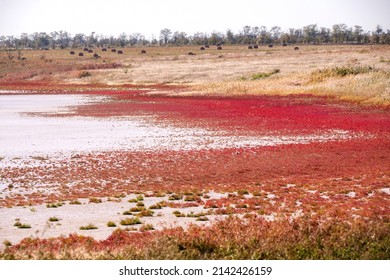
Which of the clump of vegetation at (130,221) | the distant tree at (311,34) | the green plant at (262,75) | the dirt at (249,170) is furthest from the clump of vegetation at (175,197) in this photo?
the distant tree at (311,34)

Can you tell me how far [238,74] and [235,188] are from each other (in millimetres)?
65720

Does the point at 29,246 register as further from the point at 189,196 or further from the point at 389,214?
the point at 389,214

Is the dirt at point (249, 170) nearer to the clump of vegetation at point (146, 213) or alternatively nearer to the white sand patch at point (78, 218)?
the white sand patch at point (78, 218)

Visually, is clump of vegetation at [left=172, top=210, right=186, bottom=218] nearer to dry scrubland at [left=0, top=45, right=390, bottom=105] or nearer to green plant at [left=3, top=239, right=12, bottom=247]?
green plant at [left=3, top=239, right=12, bottom=247]

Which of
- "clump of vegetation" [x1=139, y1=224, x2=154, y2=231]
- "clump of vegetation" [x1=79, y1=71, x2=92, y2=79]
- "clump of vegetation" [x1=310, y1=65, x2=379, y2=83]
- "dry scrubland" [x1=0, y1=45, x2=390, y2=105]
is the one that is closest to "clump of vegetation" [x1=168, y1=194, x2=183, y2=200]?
"clump of vegetation" [x1=139, y1=224, x2=154, y2=231]

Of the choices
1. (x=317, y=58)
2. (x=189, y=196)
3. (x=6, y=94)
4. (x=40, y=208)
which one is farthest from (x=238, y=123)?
(x=317, y=58)

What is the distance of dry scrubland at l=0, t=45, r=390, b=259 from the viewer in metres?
11.8

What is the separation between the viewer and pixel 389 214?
1605cm

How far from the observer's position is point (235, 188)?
21078mm

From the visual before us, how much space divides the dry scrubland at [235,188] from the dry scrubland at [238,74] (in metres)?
1.08

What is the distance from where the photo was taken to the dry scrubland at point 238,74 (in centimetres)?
6014

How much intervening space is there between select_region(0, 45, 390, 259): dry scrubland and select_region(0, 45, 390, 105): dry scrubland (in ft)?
3.55

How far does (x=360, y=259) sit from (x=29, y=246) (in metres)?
6.64

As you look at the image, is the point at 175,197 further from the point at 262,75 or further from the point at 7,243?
the point at 262,75
